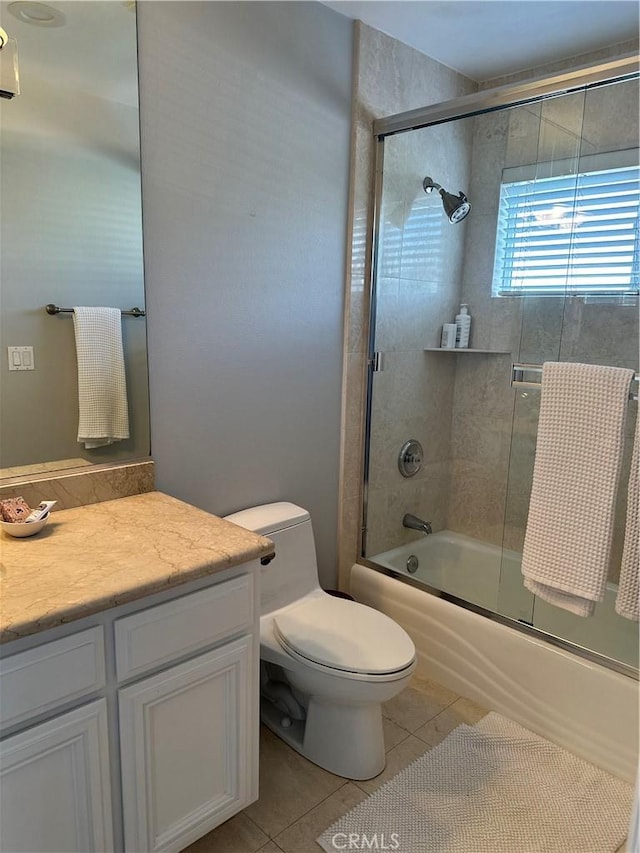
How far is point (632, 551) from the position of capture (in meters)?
1.74

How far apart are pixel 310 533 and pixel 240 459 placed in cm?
38

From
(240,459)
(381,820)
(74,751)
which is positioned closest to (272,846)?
(381,820)

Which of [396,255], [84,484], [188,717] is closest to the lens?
[188,717]

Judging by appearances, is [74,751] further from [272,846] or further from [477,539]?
[477,539]

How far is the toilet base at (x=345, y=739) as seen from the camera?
1.82 m

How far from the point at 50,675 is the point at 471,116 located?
2266 mm

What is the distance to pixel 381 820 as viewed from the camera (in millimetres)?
1676

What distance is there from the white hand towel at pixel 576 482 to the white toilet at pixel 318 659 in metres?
0.54

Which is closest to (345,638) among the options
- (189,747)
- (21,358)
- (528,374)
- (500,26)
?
(189,747)

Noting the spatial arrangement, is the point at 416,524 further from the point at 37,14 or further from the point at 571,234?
the point at 37,14

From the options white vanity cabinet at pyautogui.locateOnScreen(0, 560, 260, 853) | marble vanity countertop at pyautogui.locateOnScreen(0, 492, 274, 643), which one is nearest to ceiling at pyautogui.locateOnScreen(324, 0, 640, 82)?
marble vanity countertop at pyautogui.locateOnScreen(0, 492, 274, 643)

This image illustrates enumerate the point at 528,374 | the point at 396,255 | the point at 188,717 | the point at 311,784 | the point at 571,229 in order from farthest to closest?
1. the point at 396,255
2. the point at 571,229
3. the point at 528,374
4. the point at 311,784
5. the point at 188,717

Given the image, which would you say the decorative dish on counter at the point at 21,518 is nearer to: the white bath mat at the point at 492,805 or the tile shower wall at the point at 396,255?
the white bath mat at the point at 492,805

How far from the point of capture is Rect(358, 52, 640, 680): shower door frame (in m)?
1.79
